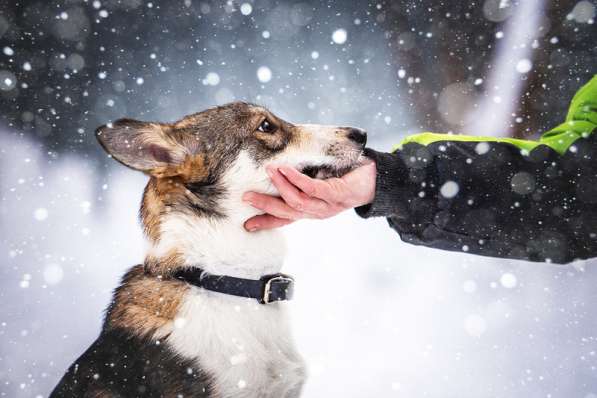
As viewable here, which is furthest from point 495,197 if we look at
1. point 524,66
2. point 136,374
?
point 524,66

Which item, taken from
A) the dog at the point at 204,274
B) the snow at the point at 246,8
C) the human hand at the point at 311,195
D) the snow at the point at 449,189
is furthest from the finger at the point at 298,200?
the snow at the point at 246,8

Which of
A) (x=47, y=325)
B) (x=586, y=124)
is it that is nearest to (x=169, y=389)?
(x=586, y=124)

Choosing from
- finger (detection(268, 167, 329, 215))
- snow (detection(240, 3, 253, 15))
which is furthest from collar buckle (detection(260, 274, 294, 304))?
snow (detection(240, 3, 253, 15))

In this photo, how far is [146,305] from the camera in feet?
6.06

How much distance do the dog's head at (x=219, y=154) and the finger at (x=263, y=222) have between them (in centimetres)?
11

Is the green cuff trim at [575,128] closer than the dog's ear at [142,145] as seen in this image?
Yes

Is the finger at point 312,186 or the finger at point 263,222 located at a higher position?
the finger at point 312,186

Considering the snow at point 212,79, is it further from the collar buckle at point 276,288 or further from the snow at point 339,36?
the collar buckle at point 276,288

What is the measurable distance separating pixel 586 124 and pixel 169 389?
1772mm

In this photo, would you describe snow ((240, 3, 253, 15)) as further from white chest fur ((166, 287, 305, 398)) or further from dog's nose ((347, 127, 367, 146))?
white chest fur ((166, 287, 305, 398))

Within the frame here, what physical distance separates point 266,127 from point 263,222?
1.54ft

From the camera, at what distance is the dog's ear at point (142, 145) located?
1.76m

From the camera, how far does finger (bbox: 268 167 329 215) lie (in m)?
1.78

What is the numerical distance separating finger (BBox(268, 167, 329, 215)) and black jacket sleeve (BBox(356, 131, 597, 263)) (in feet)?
0.64
